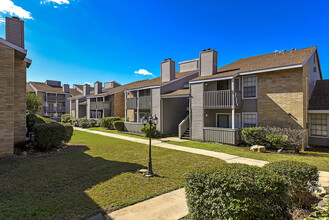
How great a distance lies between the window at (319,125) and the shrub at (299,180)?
1216 cm

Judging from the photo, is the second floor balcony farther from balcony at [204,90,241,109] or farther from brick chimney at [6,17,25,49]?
brick chimney at [6,17,25,49]

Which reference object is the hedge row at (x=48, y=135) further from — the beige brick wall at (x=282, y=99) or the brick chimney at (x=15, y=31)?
the beige brick wall at (x=282, y=99)

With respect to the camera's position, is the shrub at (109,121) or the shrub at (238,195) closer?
the shrub at (238,195)

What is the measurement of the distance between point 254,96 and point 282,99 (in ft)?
6.26

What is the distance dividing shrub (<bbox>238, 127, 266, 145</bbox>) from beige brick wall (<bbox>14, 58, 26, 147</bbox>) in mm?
14784

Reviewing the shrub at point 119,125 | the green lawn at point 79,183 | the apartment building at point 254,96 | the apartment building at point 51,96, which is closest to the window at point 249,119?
the apartment building at point 254,96

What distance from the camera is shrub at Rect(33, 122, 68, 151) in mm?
10516

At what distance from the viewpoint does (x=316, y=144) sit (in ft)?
44.3

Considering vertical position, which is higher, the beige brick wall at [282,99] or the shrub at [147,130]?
the beige brick wall at [282,99]

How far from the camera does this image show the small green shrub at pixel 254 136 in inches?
492

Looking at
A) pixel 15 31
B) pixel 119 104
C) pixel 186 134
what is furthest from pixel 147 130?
pixel 119 104

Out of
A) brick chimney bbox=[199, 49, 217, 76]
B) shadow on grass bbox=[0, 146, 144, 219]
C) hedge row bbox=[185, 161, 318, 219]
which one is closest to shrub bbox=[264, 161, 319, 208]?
hedge row bbox=[185, 161, 318, 219]

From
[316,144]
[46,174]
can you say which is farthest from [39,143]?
[316,144]

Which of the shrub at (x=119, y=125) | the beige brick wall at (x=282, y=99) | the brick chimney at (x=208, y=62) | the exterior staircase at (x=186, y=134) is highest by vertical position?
the brick chimney at (x=208, y=62)
